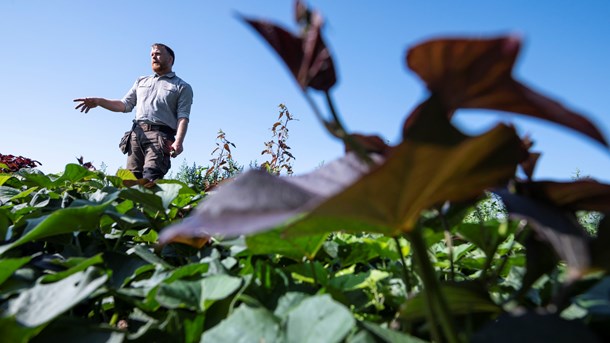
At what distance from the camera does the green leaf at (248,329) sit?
0.56 m

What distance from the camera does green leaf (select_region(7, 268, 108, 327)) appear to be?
0.59 metres

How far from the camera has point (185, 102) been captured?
18.1 ft

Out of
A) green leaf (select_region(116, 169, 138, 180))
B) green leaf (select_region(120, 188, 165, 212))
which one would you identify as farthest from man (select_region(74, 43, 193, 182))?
green leaf (select_region(120, 188, 165, 212))

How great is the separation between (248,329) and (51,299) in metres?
0.30

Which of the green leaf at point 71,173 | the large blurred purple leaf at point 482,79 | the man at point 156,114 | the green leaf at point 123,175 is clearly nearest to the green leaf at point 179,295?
the large blurred purple leaf at point 482,79

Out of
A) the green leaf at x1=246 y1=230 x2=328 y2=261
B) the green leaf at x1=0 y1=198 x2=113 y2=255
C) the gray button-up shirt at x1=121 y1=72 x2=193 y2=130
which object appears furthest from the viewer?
the gray button-up shirt at x1=121 y1=72 x2=193 y2=130

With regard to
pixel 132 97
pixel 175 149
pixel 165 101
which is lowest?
pixel 175 149

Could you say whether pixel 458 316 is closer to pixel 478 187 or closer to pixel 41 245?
pixel 478 187

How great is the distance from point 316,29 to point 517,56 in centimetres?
18

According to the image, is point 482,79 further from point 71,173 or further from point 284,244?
point 71,173

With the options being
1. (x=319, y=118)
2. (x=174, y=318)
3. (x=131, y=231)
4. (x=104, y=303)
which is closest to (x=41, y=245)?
(x=131, y=231)

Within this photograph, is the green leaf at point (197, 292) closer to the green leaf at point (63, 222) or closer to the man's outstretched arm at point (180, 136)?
the green leaf at point (63, 222)

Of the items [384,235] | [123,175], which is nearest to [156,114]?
[123,175]

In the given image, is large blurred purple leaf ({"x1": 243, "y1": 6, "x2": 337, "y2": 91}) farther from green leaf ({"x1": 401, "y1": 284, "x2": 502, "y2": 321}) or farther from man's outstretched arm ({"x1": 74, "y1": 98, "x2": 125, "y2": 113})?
man's outstretched arm ({"x1": 74, "y1": 98, "x2": 125, "y2": 113})
